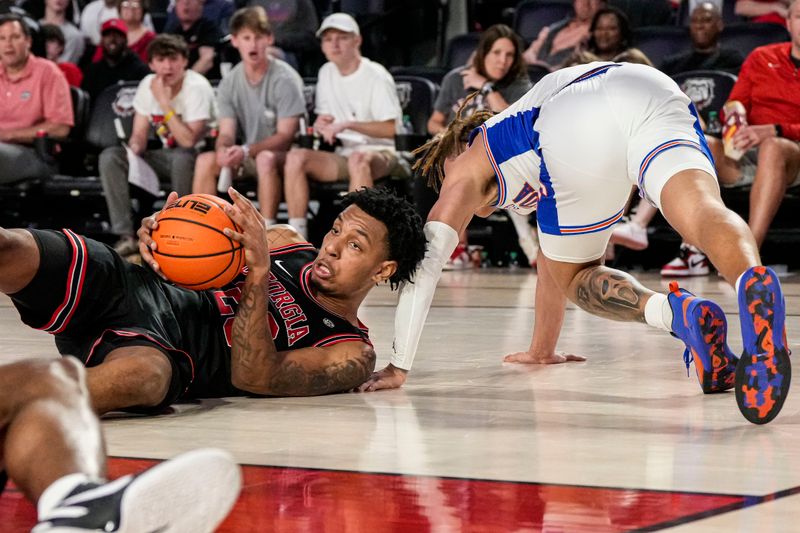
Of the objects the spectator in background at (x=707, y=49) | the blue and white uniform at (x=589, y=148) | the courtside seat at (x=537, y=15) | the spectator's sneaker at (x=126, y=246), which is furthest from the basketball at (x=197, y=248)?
the courtside seat at (x=537, y=15)

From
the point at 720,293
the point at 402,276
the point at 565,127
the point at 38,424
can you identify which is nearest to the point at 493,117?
the point at 565,127

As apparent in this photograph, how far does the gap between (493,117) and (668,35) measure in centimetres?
502

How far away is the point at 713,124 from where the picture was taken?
25.0ft

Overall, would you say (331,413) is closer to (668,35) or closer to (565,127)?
(565,127)

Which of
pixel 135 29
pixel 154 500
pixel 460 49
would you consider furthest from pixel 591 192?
pixel 135 29

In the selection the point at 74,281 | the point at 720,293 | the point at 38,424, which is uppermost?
the point at 38,424

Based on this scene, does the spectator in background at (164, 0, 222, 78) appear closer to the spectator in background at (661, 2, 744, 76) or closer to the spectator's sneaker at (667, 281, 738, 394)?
the spectator in background at (661, 2, 744, 76)

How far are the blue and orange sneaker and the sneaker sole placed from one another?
1.44 meters

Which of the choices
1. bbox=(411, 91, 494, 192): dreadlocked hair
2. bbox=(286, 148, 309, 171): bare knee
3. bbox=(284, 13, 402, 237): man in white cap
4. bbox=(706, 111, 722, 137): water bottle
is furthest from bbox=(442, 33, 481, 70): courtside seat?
bbox=(411, 91, 494, 192): dreadlocked hair

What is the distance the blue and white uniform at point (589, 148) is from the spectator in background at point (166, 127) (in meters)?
4.95

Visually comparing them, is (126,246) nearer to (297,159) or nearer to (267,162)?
(267,162)

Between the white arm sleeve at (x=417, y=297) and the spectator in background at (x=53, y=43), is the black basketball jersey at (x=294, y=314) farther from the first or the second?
the spectator in background at (x=53, y=43)

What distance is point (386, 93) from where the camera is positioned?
8234 mm

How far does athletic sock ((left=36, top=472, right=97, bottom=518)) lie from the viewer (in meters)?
1.61
